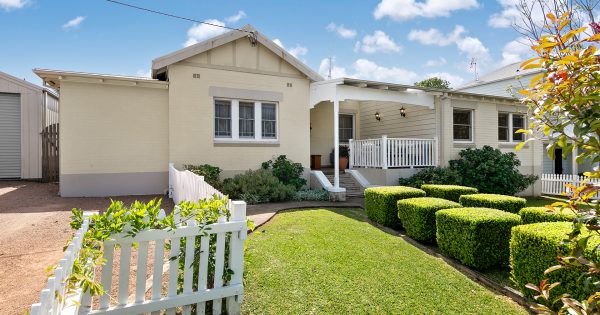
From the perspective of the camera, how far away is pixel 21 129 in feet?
43.7

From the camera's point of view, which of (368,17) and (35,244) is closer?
(35,244)

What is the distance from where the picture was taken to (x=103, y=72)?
9.74 m

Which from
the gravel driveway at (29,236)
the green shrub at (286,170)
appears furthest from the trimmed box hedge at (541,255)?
the green shrub at (286,170)

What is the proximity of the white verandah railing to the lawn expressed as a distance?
634 cm

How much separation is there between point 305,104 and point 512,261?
9.13 m

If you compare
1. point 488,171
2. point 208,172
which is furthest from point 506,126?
point 208,172

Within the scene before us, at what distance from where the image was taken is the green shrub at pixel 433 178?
36.1 feet

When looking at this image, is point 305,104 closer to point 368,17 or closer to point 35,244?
point 368,17

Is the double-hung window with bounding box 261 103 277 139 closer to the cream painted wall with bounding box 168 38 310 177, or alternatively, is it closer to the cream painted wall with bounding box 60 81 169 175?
the cream painted wall with bounding box 168 38 310 177

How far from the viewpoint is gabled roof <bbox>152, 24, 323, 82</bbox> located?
32.1ft

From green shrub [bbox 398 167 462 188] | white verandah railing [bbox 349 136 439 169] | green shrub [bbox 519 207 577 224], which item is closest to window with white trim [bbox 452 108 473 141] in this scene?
white verandah railing [bbox 349 136 439 169]

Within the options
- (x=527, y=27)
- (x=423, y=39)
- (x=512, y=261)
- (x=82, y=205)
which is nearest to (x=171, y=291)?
(x=512, y=261)

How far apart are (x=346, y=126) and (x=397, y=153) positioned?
434 cm

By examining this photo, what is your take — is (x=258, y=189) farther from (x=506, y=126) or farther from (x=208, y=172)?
(x=506, y=126)
